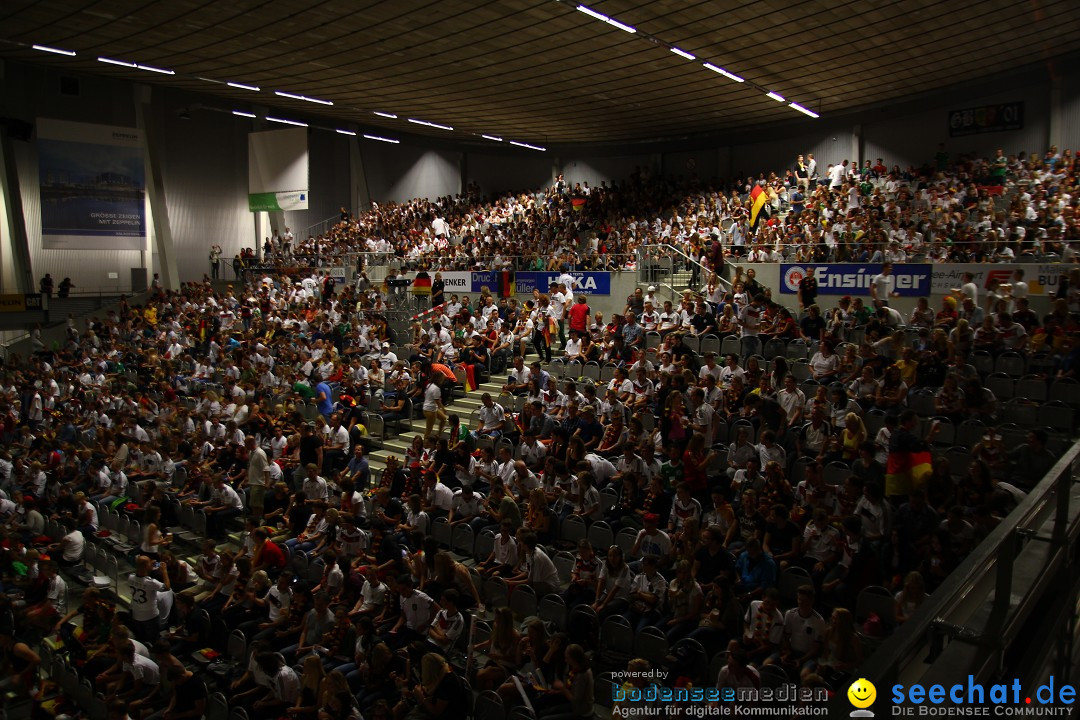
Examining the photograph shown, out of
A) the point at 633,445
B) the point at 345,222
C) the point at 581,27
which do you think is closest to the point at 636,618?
the point at 633,445

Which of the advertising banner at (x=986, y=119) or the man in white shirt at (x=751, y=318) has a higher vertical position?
the advertising banner at (x=986, y=119)

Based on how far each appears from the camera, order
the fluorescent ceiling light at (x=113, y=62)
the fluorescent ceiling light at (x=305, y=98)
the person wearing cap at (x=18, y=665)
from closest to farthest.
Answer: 1. the person wearing cap at (x=18, y=665)
2. the fluorescent ceiling light at (x=113, y=62)
3. the fluorescent ceiling light at (x=305, y=98)

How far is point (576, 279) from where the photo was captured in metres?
19.2

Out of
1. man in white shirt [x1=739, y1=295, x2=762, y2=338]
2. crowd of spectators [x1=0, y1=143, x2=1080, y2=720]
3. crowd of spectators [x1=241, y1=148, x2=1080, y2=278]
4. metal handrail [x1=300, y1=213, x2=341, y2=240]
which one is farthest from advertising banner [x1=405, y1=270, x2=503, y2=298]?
metal handrail [x1=300, y1=213, x2=341, y2=240]

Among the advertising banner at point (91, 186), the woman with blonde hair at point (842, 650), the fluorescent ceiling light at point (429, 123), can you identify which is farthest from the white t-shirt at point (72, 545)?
the fluorescent ceiling light at point (429, 123)

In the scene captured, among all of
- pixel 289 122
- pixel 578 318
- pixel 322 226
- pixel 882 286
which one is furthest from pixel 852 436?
pixel 322 226

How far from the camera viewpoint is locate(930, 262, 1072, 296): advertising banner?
13531 mm

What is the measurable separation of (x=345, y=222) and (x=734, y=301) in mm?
23236

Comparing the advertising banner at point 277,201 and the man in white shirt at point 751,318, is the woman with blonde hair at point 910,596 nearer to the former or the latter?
the man in white shirt at point 751,318

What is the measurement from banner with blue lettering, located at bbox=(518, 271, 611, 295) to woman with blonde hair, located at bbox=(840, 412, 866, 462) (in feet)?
35.0

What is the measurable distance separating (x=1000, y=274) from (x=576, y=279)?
31.2 feet

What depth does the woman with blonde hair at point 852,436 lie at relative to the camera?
8.43 metres

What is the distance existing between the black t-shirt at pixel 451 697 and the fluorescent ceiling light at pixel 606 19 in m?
14.0

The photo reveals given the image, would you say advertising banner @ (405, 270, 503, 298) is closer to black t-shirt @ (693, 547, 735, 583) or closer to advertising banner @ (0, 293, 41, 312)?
advertising banner @ (0, 293, 41, 312)
